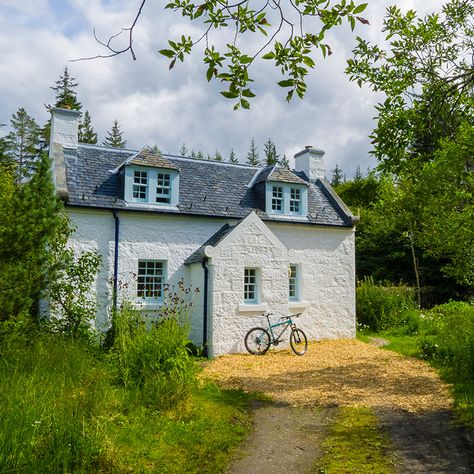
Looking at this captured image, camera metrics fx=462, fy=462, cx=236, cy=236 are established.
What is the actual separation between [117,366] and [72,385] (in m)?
1.61

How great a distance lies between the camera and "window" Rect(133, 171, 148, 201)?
15020 millimetres

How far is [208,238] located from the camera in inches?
619

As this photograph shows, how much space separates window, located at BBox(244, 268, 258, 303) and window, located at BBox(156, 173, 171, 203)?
3578 mm

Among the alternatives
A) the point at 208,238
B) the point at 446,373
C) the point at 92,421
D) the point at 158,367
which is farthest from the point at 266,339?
the point at 92,421

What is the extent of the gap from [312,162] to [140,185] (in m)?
8.03

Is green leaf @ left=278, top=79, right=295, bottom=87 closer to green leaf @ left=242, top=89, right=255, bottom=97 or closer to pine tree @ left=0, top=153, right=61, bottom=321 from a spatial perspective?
green leaf @ left=242, top=89, right=255, bottom=97

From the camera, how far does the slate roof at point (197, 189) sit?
14.5m

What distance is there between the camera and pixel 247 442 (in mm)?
6641

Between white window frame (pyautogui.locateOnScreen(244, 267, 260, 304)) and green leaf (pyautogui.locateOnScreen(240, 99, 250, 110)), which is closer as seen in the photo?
green leaf (pyautogui.locateOnScreen(240, 99, 250, 110))

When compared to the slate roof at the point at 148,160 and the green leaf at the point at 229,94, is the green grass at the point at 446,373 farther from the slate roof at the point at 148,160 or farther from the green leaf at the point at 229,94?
the slate roof at the point at 148,160

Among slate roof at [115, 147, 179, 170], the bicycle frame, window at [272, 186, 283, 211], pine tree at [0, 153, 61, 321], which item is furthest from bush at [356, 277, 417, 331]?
pine tree at [0, 153, 61, 321]

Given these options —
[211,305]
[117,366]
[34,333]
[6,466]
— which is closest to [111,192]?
[211,305]

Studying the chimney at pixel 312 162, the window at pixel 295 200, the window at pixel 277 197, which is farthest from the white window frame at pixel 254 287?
the chimney at pixel 312 162

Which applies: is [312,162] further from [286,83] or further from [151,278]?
[286,83]
